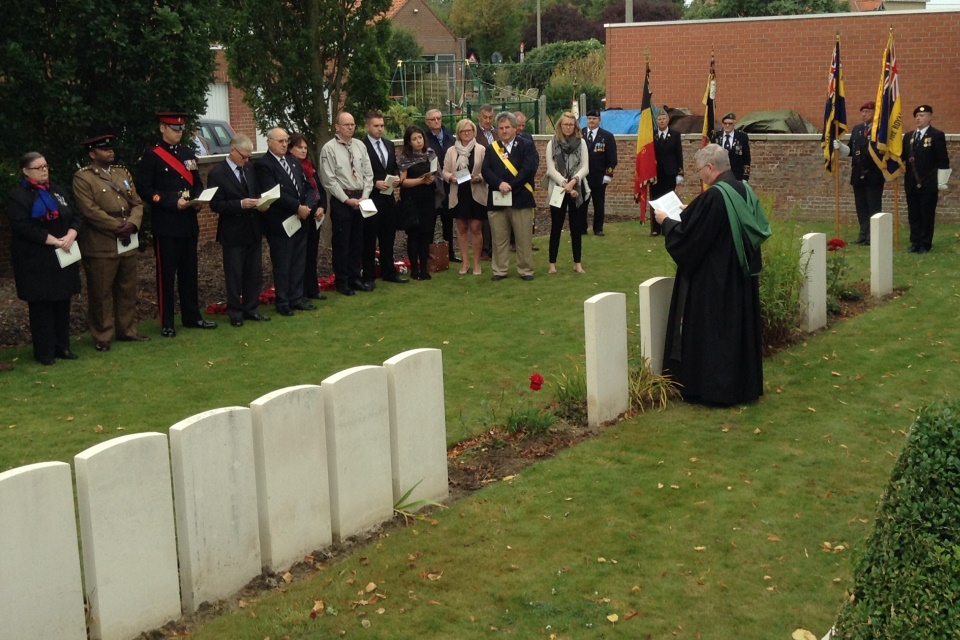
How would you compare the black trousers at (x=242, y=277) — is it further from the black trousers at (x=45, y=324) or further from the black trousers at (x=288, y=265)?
the black trousers at (x=45, y=324)

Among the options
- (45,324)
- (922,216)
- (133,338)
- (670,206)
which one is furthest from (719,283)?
(922,216)

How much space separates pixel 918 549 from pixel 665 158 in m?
15.1

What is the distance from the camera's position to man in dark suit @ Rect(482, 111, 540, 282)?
46.3ft

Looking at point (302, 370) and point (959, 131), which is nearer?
point (302, 370)

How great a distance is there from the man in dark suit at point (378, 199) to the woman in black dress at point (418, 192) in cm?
18

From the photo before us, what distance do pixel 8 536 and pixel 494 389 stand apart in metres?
5.48

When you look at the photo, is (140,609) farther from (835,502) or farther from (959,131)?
(959,131)

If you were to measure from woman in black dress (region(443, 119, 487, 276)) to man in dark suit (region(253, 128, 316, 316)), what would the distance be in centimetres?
260

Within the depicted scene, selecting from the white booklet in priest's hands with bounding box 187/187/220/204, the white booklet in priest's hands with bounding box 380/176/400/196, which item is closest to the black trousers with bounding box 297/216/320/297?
the white booklet in priest's hands with bounding box 380/176/400/196

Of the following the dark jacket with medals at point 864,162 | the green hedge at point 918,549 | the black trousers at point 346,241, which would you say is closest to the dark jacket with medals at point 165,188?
the black trousers at point 346,241

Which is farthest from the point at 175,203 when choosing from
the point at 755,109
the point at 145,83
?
the point at 755,109

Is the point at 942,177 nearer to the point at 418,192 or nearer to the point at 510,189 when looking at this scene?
the point at 510,189

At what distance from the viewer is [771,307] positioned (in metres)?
10.5

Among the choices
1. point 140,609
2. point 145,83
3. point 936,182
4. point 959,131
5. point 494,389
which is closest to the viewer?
point 140,609
